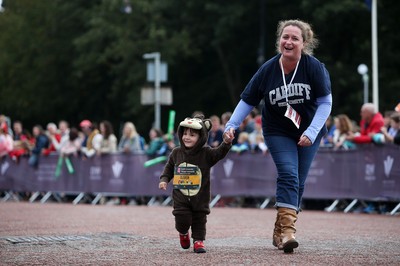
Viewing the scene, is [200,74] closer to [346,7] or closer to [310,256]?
[346,7]

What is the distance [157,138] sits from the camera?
2044 centimetres

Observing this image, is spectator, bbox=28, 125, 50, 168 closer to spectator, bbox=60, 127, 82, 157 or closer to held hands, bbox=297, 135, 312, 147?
spectator, bbox=60, 127, 82, 157

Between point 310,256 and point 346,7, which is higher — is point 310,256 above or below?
below

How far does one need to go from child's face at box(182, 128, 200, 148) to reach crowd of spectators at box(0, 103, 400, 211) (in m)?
7.63

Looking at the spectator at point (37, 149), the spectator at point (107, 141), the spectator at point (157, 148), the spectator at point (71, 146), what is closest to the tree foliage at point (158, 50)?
the spectator at point (37, 149)

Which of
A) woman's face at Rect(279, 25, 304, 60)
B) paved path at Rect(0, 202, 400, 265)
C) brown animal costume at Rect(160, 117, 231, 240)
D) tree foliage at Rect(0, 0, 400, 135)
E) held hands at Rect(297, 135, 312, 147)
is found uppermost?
tree foliage at Rect(0, 0, 400, 135)

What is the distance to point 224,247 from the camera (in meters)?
8.95

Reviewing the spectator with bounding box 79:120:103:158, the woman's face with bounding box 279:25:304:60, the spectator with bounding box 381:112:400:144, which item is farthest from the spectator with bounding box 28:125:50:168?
the woman's face with bounding box 279:25:304:60

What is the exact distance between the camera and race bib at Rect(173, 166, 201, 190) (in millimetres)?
8625

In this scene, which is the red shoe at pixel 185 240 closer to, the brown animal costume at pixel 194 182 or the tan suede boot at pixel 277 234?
the brown animal costume at pixel 194 182

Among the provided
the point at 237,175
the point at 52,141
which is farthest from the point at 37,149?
the point at 237,175

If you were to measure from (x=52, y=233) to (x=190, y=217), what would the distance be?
287 centimetres

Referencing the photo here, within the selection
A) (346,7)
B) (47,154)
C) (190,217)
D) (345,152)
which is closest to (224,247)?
(190,217)

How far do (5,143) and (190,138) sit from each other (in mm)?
15916
